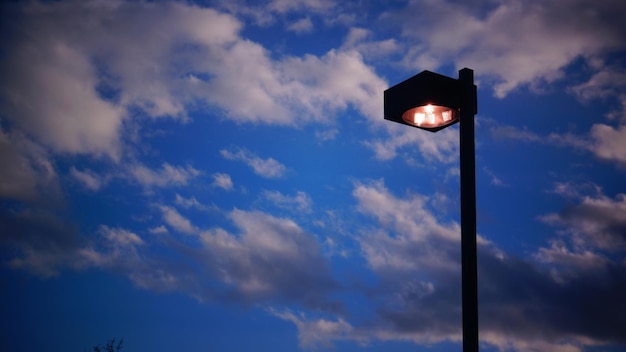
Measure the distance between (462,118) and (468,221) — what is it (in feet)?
3.14

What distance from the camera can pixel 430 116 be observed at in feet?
16.4

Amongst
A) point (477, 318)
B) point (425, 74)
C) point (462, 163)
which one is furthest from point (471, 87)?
point (477, 318)

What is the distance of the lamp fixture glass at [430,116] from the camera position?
488cm

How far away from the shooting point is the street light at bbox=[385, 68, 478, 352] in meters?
3.84

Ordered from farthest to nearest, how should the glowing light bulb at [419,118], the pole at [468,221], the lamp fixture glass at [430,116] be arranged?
the glowing light bulb at [419,118]
the lamp fixture glass at [430,116]
the pole at [468,221]

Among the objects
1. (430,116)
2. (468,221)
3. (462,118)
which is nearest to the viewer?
(468,221)

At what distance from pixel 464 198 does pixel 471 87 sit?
106 centimetres

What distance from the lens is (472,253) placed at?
3910 millimetres

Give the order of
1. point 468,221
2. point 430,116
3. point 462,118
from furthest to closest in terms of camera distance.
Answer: point 430,116 → point 462,118 → point 468,221

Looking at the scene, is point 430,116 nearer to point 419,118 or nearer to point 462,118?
point 419,118

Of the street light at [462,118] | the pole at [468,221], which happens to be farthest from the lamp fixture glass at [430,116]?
the pole at [468,221]

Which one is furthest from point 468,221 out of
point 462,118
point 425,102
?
point 425,102

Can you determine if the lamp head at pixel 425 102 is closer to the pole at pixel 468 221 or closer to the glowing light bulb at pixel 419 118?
the glowing light bulb at pixel 419 118

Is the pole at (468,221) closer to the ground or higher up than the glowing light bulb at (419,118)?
closer to the ground
